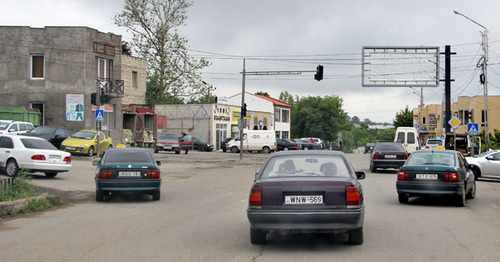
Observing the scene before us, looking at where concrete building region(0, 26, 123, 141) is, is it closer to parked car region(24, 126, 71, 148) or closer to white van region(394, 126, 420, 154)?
parked car region(24, 126, 71, 148)

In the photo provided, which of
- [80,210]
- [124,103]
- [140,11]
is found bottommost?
[80,210]

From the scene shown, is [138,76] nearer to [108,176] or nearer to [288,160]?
[108,176]

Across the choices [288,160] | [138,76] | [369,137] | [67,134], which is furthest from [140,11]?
[369,137]

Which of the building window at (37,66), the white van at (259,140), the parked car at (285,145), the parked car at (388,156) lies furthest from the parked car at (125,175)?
the parked car at (285,145)

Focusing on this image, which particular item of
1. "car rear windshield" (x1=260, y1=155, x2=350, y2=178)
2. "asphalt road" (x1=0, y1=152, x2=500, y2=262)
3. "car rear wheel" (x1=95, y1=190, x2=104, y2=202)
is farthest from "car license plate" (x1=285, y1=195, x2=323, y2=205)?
"car rear wheel" (x1=95, y1=190, x2=104, y2=202)

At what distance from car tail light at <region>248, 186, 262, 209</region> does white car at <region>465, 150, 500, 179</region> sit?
18256mm

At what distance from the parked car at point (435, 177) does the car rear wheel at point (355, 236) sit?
575cm

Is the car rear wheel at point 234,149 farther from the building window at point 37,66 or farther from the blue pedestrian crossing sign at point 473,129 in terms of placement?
the blue pedestrian crossing sign at point 473,129

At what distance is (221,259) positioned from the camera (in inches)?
298

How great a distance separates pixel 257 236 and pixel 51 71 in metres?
33.9

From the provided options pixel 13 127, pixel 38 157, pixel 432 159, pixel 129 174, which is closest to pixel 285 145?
pixel 13 127

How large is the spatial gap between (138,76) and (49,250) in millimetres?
47238

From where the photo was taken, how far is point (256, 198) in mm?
8039

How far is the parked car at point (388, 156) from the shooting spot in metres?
26.8
